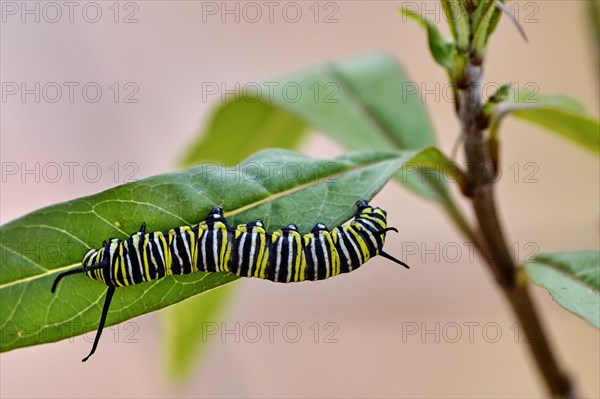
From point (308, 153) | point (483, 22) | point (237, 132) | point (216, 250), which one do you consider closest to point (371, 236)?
point (216, 250)

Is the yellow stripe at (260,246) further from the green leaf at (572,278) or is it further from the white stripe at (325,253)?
the green leaf at (572,278)

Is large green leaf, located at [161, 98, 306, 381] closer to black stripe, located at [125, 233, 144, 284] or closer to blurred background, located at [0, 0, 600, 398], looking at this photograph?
black stripe, located at [125, 233, 144, 284]

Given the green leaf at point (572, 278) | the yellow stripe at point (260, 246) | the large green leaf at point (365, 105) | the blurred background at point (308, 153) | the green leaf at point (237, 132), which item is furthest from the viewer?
the blurred background at point (308, 153)

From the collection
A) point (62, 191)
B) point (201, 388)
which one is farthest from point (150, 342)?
point (62, 191)

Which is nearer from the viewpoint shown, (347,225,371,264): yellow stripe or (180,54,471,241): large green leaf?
(347,225,371,264): yellow stripe

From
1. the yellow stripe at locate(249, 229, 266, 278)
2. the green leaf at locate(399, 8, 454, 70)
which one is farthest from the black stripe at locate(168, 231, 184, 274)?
the green leaf at locate(399, 8, 454, 70)

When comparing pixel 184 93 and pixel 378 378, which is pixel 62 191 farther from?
pixel 378 378

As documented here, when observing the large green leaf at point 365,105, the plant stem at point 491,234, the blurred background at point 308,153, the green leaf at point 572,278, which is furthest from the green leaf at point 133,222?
the blurred background at point 308,153
